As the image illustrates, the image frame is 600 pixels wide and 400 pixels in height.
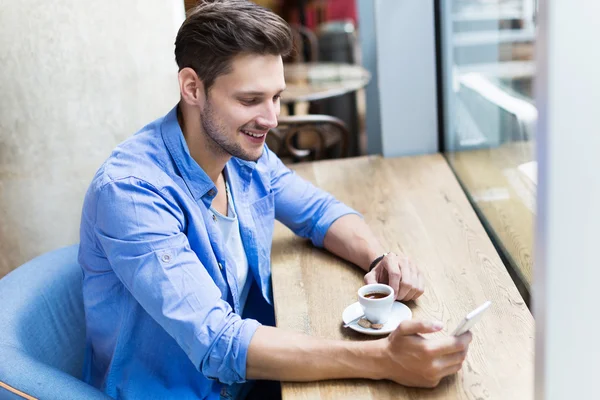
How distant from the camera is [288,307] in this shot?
5.53 ft

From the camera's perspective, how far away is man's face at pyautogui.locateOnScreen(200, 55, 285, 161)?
1.59m

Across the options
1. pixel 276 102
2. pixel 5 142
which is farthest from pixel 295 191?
pixel 5 142

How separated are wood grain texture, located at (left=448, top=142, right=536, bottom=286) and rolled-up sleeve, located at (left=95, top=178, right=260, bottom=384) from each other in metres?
0.74

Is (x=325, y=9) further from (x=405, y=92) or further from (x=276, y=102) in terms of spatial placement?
(x=276, y=102)

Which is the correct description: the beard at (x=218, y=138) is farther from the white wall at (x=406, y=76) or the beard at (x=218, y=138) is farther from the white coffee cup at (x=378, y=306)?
the white wall at (x=406, y=76)

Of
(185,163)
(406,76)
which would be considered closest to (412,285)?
(185,163)

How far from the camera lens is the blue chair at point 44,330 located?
1413 mm

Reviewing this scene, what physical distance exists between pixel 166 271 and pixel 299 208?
2.23 ft

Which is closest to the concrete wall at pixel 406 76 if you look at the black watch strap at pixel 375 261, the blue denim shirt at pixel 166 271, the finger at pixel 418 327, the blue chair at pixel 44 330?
the blue denim shirt at pixel 166 271

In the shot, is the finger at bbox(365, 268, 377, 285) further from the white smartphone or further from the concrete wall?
the concrete wall

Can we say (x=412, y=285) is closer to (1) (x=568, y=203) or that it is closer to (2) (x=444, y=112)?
(1) (x=568, y=203)

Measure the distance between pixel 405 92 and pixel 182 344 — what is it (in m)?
1.61

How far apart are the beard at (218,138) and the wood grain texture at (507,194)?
66 cm

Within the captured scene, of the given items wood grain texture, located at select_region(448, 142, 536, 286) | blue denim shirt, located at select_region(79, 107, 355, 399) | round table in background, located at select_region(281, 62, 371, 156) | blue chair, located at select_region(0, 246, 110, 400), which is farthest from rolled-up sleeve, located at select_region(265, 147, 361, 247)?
round table in background, located at select_region(281, 62, 371, 156)
